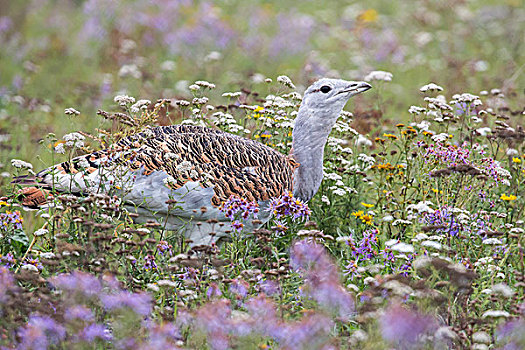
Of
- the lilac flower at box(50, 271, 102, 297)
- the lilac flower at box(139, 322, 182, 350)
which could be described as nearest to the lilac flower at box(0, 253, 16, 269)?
the lilac flower at box(50, 271, 102, 297)

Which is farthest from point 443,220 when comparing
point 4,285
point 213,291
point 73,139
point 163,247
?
point 4,285

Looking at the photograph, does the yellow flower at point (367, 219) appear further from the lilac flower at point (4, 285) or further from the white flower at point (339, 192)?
the lilac flower at point (4, 285)

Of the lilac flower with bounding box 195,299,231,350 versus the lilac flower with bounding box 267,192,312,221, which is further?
the lilac flower with bounding box 267,192,312,221

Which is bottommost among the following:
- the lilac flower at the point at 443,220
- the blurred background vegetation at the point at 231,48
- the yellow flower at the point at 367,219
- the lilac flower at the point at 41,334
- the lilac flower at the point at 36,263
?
the blurred background vegetation at the point at 231,48

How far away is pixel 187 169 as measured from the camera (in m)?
4.01

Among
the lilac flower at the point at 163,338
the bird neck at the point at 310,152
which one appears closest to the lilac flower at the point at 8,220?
the lilac flower at the point at 163,338

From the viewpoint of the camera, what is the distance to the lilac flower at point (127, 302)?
276 centimetres

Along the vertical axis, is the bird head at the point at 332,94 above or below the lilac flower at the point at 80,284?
above

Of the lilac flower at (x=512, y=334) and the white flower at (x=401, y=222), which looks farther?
the white flower at (x=401, y=222)

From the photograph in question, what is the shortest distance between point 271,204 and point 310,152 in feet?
2.39

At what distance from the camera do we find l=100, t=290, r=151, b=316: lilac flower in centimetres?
276

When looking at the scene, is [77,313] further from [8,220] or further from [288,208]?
[288,208]

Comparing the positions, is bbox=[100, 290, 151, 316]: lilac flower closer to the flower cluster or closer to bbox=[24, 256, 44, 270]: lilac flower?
bbox=[24, 256, 44, 270]: lilac flower

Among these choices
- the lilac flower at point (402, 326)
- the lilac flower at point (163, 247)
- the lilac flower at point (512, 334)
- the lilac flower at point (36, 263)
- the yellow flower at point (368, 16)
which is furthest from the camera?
the yellow flower at point (368, 16)
